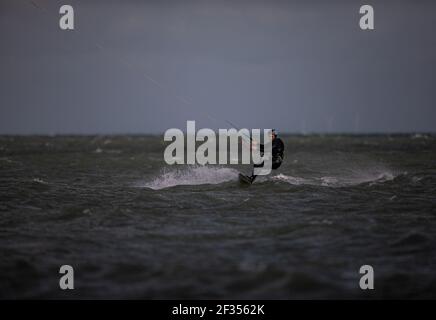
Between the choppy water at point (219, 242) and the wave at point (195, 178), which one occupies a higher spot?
the wave at point (195, 178)

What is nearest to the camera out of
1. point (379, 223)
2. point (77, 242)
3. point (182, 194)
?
point (77, 242)

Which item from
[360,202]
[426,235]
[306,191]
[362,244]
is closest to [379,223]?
[426,235]

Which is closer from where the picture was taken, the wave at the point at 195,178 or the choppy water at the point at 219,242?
the choppy water at the point at 219,242

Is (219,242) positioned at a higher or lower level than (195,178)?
lower

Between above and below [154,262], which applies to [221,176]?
above

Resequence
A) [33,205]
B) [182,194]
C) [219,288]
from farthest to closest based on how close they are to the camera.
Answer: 1. [182,194]
2. [33,205]
3. [219,288]

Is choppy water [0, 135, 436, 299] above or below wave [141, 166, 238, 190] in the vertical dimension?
below

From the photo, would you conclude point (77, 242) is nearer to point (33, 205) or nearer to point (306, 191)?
point (33, 205)

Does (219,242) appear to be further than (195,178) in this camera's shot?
No

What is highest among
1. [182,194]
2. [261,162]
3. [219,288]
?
[261,162]

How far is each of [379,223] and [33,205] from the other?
35.5 ft

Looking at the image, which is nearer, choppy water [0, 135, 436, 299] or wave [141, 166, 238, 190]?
choppy water [0, 135, 436, 299]

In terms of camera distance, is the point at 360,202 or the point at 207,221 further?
the point at 360,202

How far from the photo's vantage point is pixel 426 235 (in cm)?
1152
